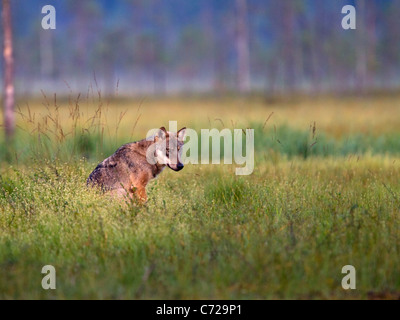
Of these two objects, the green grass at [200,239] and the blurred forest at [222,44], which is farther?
the blurred forest at [222,44]

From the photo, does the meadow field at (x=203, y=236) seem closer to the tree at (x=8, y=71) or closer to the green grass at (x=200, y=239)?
the green grass at (x=200, y=239)

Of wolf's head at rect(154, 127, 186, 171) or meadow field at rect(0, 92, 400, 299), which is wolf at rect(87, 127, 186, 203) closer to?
wolf's head at rect(154, 127, 186, 171)

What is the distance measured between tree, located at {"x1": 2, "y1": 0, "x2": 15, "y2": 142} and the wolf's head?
837cm

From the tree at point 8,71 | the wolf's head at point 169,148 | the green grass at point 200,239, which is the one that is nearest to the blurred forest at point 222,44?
the tree at point 8,71

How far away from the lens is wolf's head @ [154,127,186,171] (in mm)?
8469

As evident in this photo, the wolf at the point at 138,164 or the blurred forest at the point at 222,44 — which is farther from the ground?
the blurred forest at the point at 222,44

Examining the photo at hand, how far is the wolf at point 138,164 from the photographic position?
8.45 m

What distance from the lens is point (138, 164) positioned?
28.7 feet

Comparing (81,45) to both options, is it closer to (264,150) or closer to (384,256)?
(264,150)

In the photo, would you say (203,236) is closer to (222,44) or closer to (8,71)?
(8,71)

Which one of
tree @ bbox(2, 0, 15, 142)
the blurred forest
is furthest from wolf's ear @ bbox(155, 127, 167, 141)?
the blurred forest

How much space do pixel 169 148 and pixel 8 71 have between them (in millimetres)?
9374

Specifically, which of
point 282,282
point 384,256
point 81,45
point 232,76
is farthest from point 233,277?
point 232,76
